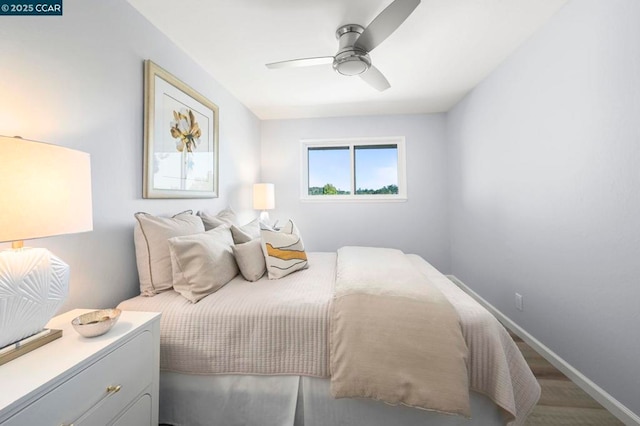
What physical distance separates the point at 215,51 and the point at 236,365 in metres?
2.30

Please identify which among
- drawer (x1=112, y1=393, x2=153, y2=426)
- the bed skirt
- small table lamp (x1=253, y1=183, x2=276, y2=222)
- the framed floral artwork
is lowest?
the bed skirt

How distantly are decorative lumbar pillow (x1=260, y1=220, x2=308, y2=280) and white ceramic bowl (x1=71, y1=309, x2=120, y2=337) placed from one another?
2.86 feet

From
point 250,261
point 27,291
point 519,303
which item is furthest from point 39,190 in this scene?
point 519,303

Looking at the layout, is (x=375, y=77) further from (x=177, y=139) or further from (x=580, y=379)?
(x=580, y=379)

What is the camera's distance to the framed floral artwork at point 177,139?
5.70 ft

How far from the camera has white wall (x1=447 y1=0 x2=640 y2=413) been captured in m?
1.34

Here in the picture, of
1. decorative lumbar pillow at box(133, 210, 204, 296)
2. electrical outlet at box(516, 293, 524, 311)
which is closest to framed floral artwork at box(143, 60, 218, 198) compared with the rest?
decorative lumbar pillow at box(133, 210, 204, 296)

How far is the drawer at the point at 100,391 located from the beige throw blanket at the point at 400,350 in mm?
812

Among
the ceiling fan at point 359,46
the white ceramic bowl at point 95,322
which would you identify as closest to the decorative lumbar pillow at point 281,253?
the white ceramic bowl at point 95,322

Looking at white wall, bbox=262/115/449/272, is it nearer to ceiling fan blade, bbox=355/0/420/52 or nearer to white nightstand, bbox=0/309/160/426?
ceiling fan blade, bbox=355/0/420/52

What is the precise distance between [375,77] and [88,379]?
2.36m

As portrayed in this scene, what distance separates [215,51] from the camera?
7.01 ft

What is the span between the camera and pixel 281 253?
1.86m

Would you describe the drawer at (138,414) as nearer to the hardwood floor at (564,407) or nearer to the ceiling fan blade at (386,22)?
the hardwood floor at (564,407)
